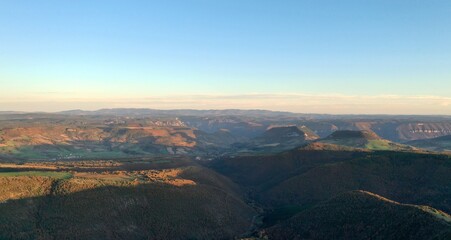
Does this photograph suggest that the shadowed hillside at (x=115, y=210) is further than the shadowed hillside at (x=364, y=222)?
Yes

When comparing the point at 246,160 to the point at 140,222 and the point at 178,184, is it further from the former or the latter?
the point at 140,222

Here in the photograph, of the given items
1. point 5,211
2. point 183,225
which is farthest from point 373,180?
point 5,211

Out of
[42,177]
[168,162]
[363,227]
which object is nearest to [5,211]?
[42,177]

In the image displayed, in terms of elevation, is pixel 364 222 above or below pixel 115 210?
above

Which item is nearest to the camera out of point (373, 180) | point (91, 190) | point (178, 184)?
point (91, 190)

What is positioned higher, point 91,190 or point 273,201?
point 91,190

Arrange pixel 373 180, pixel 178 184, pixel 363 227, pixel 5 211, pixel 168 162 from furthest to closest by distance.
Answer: pixel 168 162, pixel 373 180, pixel 178 184, pixel 5 211, pixel 363 227

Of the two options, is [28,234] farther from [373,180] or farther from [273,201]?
[373,180]

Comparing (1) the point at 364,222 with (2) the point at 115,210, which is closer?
(1) the point at 364,222

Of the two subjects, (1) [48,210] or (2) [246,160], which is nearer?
(1) [48,210]

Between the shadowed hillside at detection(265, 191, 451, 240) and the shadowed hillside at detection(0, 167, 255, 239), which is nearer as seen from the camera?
the shadowed hillside at detection(265, 191, 451, 240)
